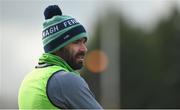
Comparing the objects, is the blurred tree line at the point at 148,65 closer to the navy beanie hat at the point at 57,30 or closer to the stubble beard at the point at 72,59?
the navy beanie hat at the point at 57,30

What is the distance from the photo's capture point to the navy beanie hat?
6.15 meters

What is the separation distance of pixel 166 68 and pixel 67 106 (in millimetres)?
49859

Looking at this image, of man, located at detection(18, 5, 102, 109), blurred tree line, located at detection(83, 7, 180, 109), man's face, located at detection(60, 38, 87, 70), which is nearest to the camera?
man, located at detection(18, 5, 102, 109)

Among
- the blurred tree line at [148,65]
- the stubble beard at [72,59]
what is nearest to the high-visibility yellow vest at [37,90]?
the stubble beard at [72,59]

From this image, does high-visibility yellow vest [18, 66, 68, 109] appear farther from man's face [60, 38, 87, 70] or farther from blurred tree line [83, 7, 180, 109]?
blurred tree line [83, 7, 180, 109]

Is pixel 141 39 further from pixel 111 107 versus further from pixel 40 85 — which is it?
pixel 40 85

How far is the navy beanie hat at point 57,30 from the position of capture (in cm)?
615

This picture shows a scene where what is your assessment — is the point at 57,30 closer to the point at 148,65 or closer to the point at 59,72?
the point at 59,72

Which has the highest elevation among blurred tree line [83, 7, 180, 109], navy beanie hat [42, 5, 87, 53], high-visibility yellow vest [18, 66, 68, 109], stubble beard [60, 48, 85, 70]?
navy beanie hat [42, 5, 87, 53]

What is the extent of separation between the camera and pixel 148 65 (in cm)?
5806

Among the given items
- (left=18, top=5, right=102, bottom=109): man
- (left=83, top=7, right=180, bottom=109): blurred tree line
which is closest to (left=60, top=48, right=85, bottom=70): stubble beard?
(left=18, top=5, right=102, bottom=109): man

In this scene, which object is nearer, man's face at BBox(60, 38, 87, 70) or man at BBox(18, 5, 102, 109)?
man at BBox(18, 5, 102, 109)

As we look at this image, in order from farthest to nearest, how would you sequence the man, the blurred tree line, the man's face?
the blurred tree line, the man's face, the man

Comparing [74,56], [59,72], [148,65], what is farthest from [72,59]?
[148,65]
